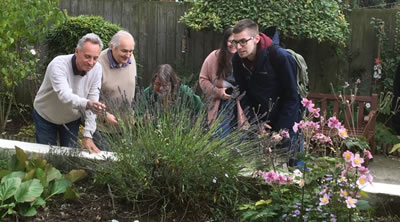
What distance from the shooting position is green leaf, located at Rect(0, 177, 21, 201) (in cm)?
313

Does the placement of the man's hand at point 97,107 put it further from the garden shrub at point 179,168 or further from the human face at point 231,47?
the human face at point 231,47

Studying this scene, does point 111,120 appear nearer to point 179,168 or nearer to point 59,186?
point 59,186

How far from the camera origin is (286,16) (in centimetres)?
757

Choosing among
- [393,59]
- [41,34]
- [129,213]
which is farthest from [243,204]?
[393,59]

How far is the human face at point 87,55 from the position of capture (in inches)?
166

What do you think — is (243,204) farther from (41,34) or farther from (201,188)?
(41,34)

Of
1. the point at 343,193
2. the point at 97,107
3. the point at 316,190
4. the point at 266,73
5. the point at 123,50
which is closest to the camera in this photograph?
the point at 343,193

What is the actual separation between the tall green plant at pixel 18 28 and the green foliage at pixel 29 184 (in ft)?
9.78

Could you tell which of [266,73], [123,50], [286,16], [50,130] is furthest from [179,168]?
[286,16]

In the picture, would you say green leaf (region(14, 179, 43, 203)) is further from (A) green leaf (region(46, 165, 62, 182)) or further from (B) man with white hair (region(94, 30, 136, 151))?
(B) man with white hair (region(94, 30, 136, 151))

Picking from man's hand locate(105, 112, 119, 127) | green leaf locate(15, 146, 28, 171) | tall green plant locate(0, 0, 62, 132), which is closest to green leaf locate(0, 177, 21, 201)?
green leaf locate(15, 146, 28, 171)

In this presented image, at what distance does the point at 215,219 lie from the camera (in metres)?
3.28

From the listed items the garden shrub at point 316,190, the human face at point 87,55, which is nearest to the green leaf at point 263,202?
the garden shrub at point 316,190

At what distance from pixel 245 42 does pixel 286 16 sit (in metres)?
3.63
